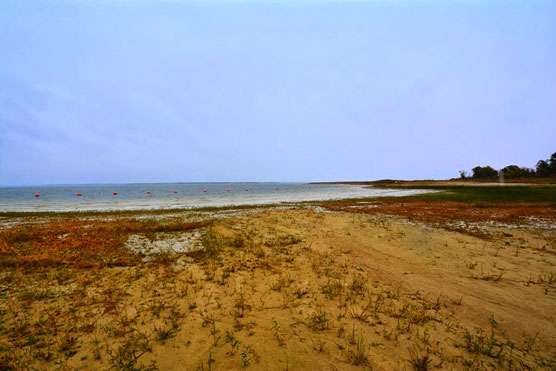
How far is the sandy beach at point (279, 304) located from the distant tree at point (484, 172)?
5301 inches

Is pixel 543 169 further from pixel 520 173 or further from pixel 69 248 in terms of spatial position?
pixel 69 248

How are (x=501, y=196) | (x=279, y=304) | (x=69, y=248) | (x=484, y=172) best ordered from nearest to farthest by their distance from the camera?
(x=279, y=304), (x=69, y=248), (x=501, y=196), (x=484, y=172)

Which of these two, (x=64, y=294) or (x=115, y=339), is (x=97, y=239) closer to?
(x=64, y=294)

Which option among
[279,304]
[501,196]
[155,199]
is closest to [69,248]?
[279,304]

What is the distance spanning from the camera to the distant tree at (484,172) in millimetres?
106875

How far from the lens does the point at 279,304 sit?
5109mm

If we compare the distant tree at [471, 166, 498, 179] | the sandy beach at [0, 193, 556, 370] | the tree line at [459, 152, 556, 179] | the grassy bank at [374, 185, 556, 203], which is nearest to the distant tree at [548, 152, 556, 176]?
the tree line at [459, 152, 556, 179]

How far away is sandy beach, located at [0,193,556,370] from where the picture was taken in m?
3.58

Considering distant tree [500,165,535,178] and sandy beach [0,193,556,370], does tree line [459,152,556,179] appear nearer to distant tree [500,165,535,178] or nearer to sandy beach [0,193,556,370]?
distant tree [500,165,535,178]

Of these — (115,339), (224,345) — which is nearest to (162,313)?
(115,339)

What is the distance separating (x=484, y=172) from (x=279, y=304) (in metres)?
150

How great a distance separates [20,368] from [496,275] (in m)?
10.7

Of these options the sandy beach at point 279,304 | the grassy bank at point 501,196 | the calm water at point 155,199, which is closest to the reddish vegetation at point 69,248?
the sandy beach at point 279,304

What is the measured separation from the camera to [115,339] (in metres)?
3.93
